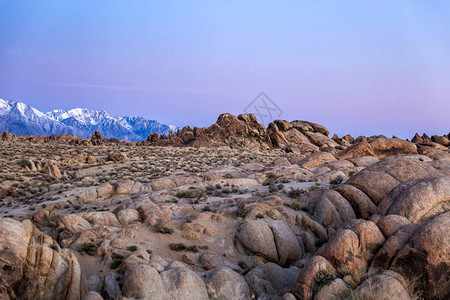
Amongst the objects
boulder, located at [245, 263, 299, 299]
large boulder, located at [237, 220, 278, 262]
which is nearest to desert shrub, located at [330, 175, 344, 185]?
large boulder, located at [237, 220, 278, 262]

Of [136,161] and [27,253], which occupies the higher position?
[136,161]

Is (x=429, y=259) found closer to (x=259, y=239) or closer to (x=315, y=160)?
(x=259, y=239)

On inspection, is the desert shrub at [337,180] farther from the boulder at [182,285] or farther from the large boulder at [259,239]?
the boulder at [182,285]

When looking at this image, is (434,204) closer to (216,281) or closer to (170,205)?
(216,281)

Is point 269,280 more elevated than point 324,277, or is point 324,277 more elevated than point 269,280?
point 324,277

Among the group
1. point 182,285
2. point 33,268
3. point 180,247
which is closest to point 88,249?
point 33,268

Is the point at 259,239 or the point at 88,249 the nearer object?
the point at 88,249

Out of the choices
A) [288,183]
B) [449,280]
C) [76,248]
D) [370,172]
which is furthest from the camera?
[288,183]

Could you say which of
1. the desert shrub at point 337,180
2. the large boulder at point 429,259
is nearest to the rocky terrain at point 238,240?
the large boulder at point 429,259

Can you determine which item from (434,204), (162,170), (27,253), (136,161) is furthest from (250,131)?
(27,253)

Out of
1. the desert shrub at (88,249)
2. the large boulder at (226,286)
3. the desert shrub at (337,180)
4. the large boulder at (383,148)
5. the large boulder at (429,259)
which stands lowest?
the large boulder at (226,286)

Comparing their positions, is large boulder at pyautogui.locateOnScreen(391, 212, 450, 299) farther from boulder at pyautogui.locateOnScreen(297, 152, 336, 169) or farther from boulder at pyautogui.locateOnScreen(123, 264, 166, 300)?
boulder at pyautogui.locateOnScreen(297, 152, 336, 169)

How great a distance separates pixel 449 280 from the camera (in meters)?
7.86

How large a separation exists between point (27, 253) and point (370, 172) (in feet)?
53.2
